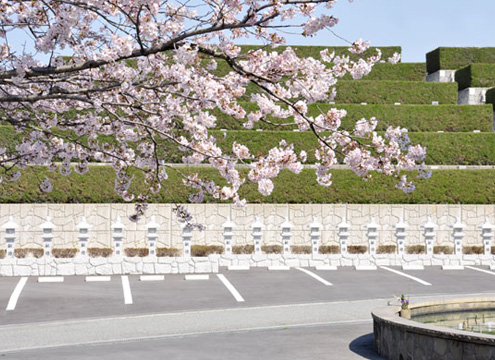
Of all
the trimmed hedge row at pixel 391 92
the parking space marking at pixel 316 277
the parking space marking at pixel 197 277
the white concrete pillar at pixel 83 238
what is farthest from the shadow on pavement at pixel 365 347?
the trimmed hedge row at pixel 391 92

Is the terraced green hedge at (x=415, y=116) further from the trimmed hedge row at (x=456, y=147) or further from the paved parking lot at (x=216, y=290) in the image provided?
the paved parking lot at (x=216, y=290)

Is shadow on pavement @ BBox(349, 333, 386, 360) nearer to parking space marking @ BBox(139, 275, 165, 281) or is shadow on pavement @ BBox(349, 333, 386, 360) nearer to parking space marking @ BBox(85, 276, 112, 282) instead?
parking space marking @ BBox(139, 275, 165, 281)

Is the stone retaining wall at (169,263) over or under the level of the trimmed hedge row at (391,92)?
under

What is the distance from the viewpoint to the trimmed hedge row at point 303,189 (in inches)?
1038

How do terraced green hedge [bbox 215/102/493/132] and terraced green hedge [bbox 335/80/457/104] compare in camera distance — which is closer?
terraced green hedge [bbox 215/102/493/132]

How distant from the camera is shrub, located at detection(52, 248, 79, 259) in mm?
23562

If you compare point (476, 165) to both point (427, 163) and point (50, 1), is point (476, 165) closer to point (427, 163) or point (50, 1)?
point (427, 163)

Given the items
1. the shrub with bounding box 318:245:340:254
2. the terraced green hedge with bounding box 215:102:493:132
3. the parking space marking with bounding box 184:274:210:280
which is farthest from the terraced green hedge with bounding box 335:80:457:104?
the parking space marking with bounding box 184:274:210:280

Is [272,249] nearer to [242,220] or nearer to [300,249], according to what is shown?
[300,249]

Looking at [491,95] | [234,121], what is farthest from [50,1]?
[491,95]

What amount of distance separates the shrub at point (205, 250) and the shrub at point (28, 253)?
15.1ft

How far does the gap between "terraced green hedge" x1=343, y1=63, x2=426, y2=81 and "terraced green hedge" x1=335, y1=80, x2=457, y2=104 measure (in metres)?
3.42

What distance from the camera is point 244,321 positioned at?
1462cm

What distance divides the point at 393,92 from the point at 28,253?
17.8 meters
